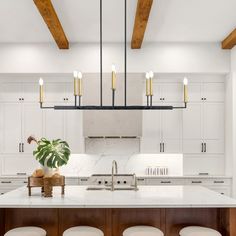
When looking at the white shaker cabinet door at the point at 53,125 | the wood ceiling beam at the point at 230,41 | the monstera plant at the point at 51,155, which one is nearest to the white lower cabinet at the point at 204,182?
the white shaker cabinet door at the point at 53,125

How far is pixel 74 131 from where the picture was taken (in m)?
6.42

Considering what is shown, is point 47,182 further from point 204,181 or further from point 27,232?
point 204,181

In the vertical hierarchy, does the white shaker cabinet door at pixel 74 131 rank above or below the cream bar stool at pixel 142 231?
above

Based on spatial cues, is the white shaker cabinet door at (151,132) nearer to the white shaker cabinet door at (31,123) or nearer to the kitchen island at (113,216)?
the white shaker cabinet door at (31,123)

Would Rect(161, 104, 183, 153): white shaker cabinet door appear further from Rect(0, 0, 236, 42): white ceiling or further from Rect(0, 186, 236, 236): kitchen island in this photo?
Rect(0, 186, 236, 236): kitchen island

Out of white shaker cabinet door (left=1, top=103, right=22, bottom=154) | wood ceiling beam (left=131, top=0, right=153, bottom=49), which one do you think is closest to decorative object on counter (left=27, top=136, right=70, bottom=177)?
wood ceiling beam (left=131, top=0, right=153, bottom=49)

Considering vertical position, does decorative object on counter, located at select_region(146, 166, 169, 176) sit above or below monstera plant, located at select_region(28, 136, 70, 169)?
below

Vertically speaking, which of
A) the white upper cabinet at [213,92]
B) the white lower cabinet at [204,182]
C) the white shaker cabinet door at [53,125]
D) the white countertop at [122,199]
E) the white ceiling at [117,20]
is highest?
the white ceiling at [117,20]

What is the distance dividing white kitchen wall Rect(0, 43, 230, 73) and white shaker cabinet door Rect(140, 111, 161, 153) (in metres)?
0.80

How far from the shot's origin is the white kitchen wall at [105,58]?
20.2 ft

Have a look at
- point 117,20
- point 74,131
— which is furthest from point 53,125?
point 117,20

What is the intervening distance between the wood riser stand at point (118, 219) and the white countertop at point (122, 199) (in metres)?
0.13

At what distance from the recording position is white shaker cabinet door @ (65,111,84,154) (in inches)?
251

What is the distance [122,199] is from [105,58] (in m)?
3.25
